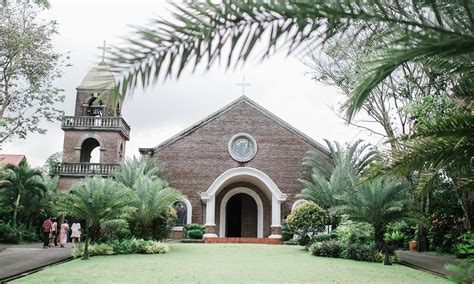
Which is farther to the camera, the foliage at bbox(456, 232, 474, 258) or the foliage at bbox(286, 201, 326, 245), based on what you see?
the foliage at bbox(286, 201, 326, 245)

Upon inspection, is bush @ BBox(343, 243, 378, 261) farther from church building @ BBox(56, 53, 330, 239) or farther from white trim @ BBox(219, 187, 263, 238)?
white trim @ BBox(219, 187, 263, 238)

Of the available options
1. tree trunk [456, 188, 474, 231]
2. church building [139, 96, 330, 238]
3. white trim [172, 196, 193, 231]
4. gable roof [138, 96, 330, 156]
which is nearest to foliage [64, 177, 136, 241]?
white trim [172, 196, 193, 231]

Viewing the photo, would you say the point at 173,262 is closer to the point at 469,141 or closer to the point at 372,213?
the point at 372,213

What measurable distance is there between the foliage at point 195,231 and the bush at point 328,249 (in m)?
8.72

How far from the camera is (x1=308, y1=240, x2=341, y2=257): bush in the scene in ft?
54.6

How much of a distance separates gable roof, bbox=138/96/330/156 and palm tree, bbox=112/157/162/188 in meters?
1.37

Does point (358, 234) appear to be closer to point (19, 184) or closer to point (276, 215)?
point (276, 215)

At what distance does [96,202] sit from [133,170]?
29.0ft

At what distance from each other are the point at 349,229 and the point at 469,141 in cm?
1425

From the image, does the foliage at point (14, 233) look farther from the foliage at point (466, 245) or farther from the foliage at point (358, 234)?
the foliage at point (466, 245)

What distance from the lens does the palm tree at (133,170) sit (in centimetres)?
2462

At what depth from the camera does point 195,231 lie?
24.3 metres

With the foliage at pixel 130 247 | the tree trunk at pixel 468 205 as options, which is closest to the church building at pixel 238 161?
the foliage at pixel 130 247

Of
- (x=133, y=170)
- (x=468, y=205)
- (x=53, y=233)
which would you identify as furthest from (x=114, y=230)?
(x=468, y=205)
